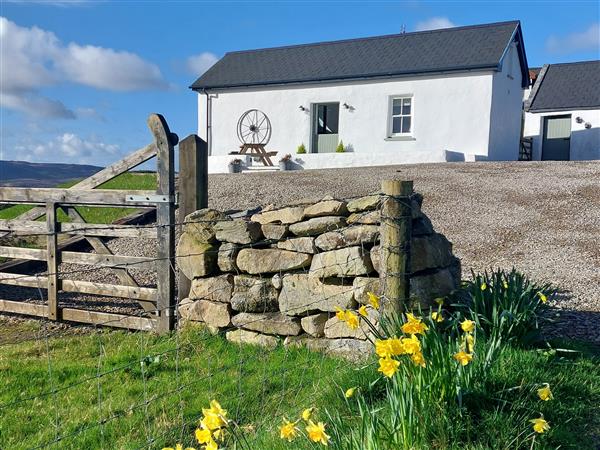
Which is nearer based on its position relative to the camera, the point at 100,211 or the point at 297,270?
the point at 297,270

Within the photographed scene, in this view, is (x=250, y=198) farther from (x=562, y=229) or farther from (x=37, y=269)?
(x=562, y=229)

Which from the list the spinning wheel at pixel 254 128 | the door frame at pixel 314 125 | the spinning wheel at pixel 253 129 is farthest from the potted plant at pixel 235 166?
the door frame at pixel 314 125

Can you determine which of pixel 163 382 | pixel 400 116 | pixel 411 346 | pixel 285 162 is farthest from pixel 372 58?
pixel 411 346

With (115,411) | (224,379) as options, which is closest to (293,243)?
(224,379)

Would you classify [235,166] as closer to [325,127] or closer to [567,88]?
[325,127]

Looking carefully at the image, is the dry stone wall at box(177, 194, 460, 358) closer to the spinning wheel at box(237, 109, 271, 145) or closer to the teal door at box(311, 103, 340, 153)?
the teal door at box(311, 103, 340, 153)

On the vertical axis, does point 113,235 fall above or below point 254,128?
below

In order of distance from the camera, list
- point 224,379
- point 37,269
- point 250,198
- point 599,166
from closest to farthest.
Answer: point 224,379, point 37,269, point 250,198, point 599,166

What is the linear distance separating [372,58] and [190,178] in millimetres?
20347

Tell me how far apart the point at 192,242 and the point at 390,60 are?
2017cm

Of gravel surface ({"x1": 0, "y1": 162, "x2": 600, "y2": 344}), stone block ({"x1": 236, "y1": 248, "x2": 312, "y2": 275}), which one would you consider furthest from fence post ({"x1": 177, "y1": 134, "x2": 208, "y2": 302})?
gravel surface ({"x1": 0, "y1": 162, "x2": 600, "y2": 344})

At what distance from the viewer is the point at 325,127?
2591 centimetres

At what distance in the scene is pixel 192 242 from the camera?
579cm

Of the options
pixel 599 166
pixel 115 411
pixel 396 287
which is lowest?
pixel 115 411
